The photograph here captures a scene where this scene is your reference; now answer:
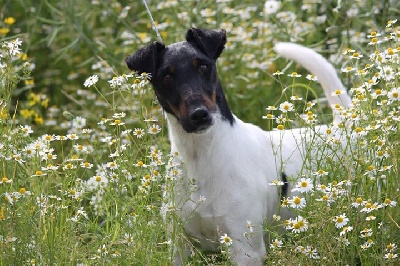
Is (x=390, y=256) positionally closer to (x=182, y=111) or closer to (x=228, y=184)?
(x=228, y=184)

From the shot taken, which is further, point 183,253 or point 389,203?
point 183,253

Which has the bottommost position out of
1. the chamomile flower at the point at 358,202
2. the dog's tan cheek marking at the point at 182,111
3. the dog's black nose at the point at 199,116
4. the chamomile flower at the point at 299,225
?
the chamomile flower at the point at 299,225

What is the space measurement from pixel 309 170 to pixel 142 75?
2.54ft

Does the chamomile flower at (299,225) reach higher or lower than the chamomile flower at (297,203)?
lower

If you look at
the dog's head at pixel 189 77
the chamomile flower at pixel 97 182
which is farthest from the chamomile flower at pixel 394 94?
the chamomile flower at pixel 97 182

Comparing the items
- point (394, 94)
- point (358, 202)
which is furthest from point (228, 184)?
point (394, 94)

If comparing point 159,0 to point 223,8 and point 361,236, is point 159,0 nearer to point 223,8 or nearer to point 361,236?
point 223,8

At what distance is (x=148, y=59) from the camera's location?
3.85 m

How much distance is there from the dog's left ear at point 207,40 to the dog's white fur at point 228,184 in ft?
0.97

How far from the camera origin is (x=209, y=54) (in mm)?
3914

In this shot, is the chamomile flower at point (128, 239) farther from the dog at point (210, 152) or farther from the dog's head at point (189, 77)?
the dog's head at point (189, 77)

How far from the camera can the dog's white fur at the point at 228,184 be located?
376cm

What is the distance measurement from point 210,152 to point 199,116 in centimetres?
27

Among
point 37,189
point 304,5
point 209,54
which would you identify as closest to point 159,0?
point 304,5
